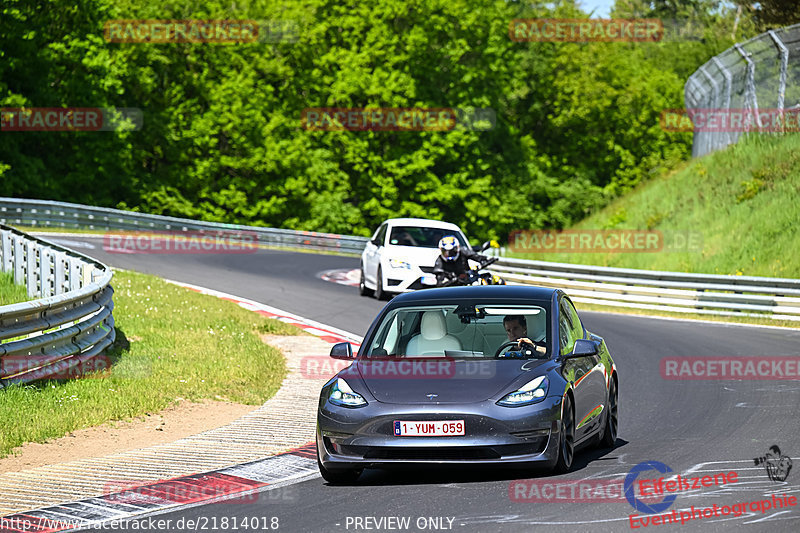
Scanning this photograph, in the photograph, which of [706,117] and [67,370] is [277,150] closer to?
[706,117]

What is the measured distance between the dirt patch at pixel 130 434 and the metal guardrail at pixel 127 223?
26.8 m

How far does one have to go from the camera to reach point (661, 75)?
251 feet

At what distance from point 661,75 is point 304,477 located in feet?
234

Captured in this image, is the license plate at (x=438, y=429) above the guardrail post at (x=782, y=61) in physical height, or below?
below

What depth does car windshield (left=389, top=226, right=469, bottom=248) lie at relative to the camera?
24.6 m
